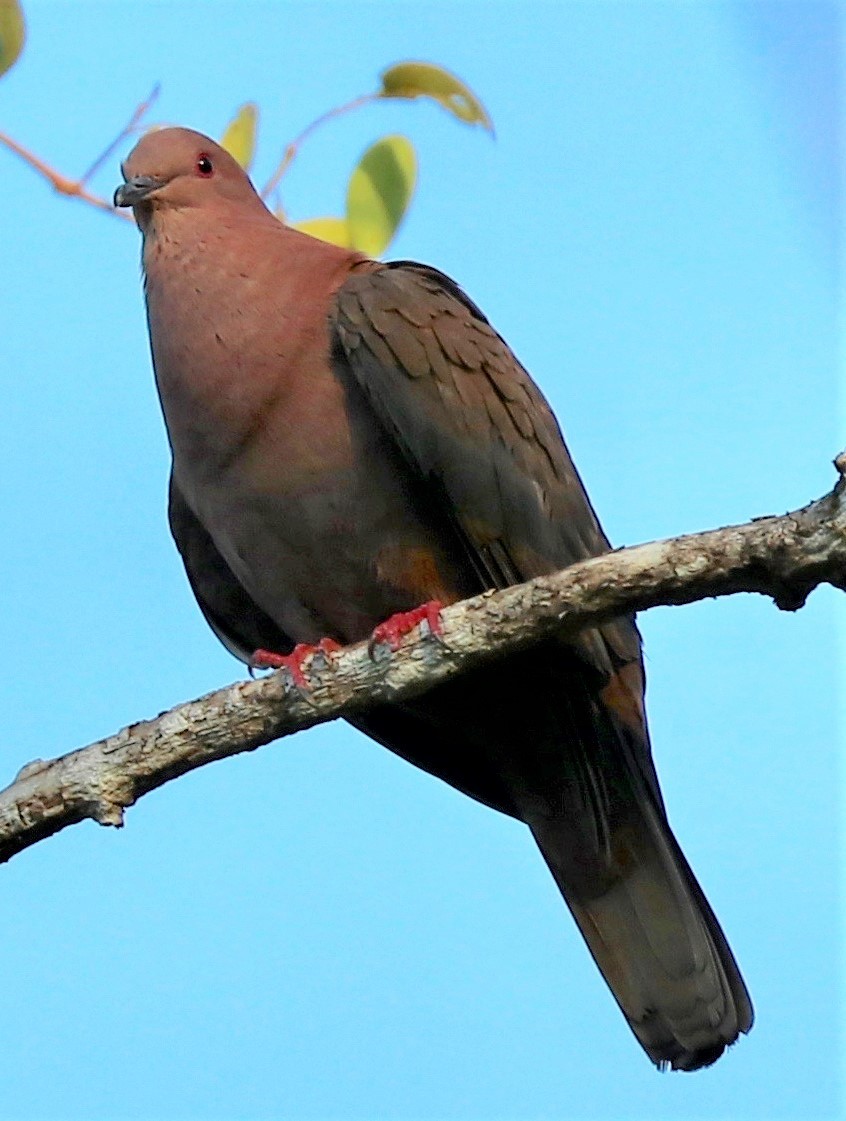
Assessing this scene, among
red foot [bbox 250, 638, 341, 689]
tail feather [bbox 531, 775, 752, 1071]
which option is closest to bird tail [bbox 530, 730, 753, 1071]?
tail feather [bbox 531, 775, 752, 1071]

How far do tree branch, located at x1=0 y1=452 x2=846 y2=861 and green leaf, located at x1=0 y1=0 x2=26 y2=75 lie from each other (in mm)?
1525

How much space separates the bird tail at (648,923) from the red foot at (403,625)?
86cm

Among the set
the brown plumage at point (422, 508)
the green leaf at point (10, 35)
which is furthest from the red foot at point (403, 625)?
the green leaf at point (10, 35)

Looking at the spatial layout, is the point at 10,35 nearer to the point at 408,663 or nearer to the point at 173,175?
the point at 173,175

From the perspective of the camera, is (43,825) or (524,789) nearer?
(43,825)

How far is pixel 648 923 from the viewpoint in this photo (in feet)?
14.9

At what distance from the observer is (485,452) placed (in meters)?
4.19

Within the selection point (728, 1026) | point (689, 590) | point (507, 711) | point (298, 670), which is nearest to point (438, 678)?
point (298, 670)

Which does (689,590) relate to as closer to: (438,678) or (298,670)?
(438,678)

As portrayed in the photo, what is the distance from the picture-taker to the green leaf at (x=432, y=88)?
12.9 feet

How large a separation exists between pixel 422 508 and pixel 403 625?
543 mm

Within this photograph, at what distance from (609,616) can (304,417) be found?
1253mm

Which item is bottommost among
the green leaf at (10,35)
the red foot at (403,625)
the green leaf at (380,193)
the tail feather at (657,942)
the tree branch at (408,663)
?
the tail feather at (657,942)

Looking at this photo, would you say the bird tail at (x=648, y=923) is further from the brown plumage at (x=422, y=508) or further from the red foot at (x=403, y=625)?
the red foot at (x=403, y=625)
